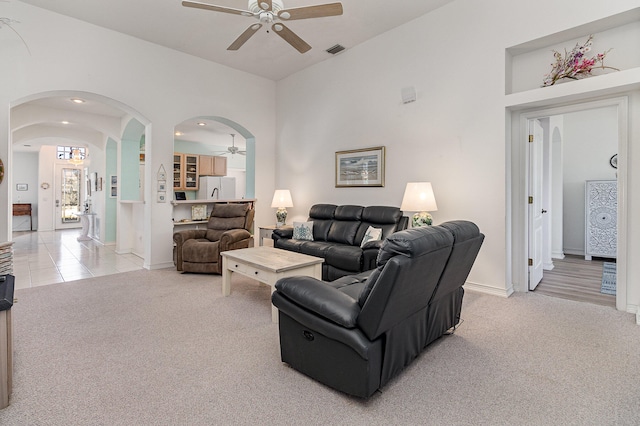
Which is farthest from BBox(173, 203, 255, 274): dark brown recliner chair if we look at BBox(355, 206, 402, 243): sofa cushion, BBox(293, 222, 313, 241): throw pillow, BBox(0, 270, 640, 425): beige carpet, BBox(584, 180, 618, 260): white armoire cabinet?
BBox(584, 180, 618, 260): white armoire cabinet

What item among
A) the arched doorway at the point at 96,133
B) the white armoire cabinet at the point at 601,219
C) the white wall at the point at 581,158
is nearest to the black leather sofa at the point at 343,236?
the arched doorway at the point at 96,133

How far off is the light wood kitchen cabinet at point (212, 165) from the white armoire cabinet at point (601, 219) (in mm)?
8670

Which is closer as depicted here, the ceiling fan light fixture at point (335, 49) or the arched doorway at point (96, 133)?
the ceiling fan light fixture at point (335, 49)

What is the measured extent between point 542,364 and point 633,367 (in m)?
0.57

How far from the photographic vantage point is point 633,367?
207 cm

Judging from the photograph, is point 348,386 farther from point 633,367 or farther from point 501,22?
point 501,22

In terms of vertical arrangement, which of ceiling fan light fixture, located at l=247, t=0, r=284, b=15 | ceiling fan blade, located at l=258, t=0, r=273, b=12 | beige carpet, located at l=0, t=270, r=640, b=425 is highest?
ceiling fan light fixture, located at l=247, t=0, r=284, b=15

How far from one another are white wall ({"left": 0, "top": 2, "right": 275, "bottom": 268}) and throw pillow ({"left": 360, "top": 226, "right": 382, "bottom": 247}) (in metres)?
2.83

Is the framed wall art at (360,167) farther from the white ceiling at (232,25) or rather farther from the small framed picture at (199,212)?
the small framed picture at (199,212)

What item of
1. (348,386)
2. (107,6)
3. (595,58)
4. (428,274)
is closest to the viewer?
(348,386)

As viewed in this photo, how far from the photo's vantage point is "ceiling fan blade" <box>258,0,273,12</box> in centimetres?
289

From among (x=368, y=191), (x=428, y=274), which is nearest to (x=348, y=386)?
(x=428, y=274)

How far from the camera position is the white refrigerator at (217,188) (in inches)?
328

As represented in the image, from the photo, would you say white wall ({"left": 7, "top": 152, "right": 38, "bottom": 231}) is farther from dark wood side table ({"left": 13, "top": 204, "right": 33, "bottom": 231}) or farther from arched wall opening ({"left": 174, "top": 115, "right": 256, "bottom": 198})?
arched wall opening ({"left": 174, "top": 115, "right": 256, "bottom": 198})
